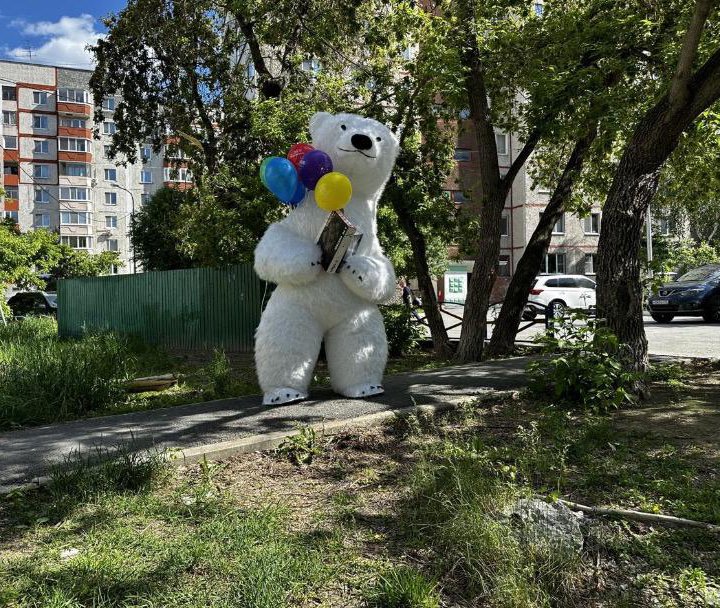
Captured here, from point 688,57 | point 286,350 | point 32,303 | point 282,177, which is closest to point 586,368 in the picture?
point 286,350

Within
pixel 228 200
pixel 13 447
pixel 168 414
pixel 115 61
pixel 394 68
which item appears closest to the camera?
pixel 13 447

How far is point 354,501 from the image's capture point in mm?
3541

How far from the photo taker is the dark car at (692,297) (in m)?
17.9

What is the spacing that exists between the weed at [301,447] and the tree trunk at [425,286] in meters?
6.30

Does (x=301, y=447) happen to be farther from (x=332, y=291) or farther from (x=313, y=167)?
(x=313, y=167)

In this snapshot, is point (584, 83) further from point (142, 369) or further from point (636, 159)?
point (142, 369)

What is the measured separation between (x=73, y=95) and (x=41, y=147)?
5.44 m

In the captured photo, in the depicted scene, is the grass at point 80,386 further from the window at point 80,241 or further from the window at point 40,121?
the window at point 40,121

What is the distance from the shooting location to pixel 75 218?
5603 cm

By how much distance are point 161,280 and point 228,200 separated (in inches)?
162

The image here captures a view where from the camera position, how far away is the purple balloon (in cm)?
561

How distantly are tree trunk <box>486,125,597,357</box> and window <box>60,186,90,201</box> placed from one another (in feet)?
177

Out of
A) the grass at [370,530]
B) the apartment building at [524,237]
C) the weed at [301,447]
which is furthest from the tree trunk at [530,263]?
the apartment building at [524,237]

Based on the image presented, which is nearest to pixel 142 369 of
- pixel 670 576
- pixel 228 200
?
pixel 228 200
